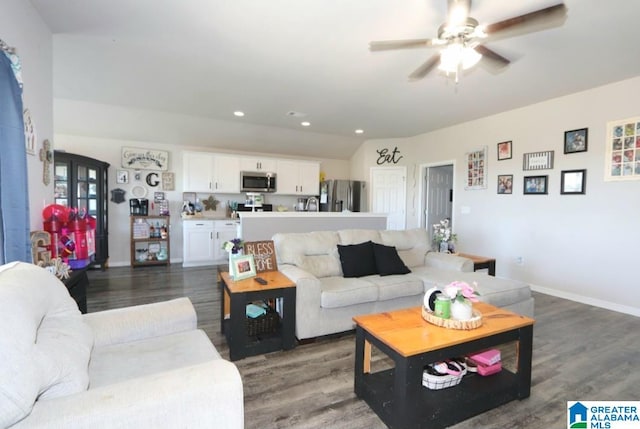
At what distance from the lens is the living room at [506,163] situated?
99.7 inches

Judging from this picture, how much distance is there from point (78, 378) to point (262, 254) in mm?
1855

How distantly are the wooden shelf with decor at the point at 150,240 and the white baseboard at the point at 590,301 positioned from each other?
19.8 feet

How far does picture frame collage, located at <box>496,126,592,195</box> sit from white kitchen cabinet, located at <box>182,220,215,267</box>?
4.96 metres

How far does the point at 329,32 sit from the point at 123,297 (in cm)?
373

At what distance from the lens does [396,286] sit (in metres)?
2.85

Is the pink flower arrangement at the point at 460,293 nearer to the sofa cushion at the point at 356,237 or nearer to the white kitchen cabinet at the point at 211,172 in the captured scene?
the sofa cushion at the point at 356,237

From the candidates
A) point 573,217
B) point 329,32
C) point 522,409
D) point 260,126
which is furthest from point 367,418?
point 260,126

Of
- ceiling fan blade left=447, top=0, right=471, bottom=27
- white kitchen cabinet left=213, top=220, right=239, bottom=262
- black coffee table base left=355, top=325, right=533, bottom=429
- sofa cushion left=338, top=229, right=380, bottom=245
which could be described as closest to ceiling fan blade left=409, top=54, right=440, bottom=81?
ceiling fan blade left=447, top=0, right=471, bottom=27

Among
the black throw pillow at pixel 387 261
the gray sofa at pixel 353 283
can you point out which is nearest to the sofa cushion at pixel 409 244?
the gray sofa at pixel 353 283

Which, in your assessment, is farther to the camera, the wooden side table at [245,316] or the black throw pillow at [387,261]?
the black throw pillow at [387,261]

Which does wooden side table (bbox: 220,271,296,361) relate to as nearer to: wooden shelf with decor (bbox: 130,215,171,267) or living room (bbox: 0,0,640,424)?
living room (bbox: 0,0,640,424)

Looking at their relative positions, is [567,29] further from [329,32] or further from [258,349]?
[258,349]

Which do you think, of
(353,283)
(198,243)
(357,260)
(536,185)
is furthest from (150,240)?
(536,185)

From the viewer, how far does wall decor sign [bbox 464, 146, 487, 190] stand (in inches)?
193
